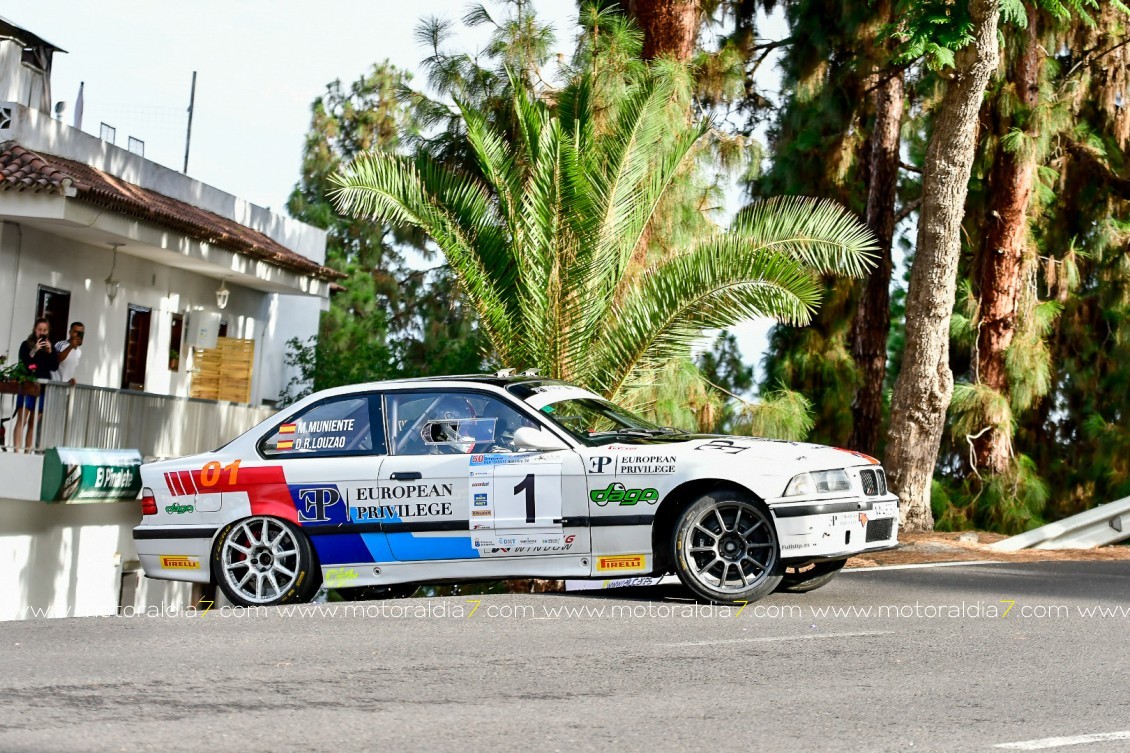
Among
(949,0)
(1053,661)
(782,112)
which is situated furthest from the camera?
(782,112)

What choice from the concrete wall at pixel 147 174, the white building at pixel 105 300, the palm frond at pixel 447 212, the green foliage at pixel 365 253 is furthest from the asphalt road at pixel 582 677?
the green foliage at pixel 365 253

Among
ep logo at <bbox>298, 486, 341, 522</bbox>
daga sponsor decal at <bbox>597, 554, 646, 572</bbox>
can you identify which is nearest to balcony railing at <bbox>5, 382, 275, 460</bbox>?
ep logo at <bbox>298, 486, 341, 522</bbox>

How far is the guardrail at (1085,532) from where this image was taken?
53.1ft

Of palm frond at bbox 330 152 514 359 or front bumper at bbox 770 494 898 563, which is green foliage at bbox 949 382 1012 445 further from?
front bumper at bbox 770 494 898 563

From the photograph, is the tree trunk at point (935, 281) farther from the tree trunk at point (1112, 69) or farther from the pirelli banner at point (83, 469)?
the pirelli banner at point (83, 469)

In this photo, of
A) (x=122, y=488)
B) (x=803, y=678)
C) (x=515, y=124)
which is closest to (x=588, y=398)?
(x=803, y=678)

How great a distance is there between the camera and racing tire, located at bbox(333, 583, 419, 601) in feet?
35.4

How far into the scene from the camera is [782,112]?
28391 millimetres

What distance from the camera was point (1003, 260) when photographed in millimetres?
23672

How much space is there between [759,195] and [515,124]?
8732 millimetres

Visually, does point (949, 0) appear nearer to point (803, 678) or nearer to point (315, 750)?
point (803, 678)

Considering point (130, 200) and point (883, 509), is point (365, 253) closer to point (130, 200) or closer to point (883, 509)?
point (130, 200)

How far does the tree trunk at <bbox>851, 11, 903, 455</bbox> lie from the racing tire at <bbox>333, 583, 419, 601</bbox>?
13312mm

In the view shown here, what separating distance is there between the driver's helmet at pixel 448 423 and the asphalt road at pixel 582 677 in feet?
3.80
